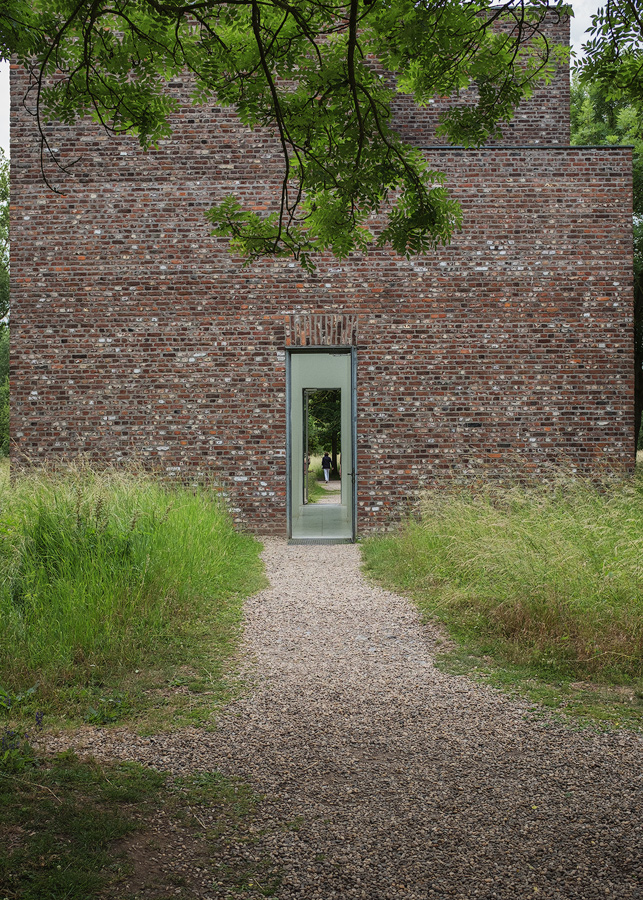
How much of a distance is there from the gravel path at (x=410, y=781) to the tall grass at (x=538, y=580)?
0.60 meters

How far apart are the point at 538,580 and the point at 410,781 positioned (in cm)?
246

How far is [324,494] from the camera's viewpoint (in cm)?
2508

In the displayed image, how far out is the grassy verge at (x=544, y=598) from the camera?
407 cm

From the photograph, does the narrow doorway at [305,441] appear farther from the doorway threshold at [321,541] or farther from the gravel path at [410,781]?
the gravel path at [410,781]

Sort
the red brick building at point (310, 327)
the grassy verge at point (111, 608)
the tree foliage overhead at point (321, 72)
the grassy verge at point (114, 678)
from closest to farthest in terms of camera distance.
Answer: the grassy verge at point (114, 678) → the tree foliage overhead at point (321, 72) → the grassy verge at point (111, 608) → the red brick building at point (310, 327)

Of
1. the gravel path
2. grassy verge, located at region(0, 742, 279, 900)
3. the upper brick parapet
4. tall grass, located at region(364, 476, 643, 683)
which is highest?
the upper brick parapet

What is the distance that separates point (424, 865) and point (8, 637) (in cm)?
293

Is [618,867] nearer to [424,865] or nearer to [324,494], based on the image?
[424,865]

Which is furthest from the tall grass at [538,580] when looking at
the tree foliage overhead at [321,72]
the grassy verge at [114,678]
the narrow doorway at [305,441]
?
the narrow doorway at [305,441]

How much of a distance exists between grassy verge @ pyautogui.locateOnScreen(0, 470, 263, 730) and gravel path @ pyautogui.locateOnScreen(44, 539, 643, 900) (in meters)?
0.36

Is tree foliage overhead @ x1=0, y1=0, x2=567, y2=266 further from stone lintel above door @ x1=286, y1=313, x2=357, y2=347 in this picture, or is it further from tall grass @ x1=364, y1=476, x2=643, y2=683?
stone lintel above door @ x1=286, y1=313, x2=357, y2=347

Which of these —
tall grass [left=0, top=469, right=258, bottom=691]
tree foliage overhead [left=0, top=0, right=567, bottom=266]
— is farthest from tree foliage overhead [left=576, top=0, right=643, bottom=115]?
tall grass [left=0, top=469, right=258, bottom=691]

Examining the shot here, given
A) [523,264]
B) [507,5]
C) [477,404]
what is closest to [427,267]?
[523,264]

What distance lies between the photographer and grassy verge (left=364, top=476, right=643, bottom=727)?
13.4 ft
